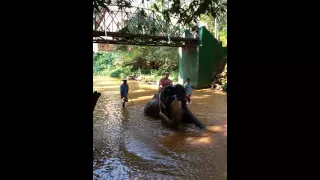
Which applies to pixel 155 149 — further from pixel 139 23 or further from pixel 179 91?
pixel 139 23

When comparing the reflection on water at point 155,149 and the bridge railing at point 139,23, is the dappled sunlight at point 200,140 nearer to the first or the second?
the reflection on water at point 155,149

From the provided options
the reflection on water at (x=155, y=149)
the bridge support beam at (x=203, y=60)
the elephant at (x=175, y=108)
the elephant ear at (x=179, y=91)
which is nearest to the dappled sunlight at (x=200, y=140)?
the reflection on water at (x=155, y=149)

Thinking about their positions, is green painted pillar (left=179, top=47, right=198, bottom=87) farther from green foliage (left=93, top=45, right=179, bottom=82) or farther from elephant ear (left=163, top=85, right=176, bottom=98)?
elephant ear (left=163, top=85, right=176, bottom=98)

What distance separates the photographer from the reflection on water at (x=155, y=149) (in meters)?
5.99

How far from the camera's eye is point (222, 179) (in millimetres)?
5602

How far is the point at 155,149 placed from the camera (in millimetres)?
7547

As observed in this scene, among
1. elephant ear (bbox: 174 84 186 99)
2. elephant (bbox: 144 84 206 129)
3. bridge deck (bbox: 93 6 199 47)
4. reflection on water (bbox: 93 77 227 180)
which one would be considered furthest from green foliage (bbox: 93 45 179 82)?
elephant ear (bbox: 174 84 186 99)

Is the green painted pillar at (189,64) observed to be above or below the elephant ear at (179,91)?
above

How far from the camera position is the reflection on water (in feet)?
19.6

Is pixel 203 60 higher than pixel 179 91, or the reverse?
pixel 203 60

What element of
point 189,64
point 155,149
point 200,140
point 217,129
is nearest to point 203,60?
point 189,64
